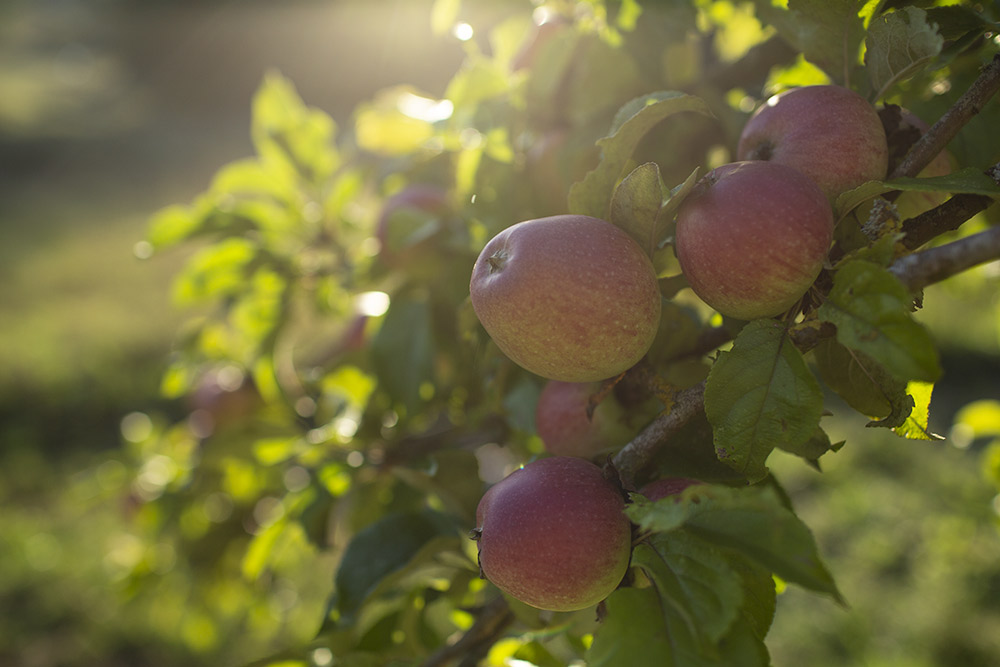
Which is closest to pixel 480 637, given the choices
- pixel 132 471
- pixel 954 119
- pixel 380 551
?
pixel 380 551

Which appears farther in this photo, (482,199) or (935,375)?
(482,199)

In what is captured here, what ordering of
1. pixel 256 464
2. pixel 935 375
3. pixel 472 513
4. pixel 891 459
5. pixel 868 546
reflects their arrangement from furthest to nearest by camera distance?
pixel 891 459
pixel 868 546
pixel 256 464
pixel 472 513
pixel 935 375

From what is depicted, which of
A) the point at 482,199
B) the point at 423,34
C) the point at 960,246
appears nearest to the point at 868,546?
the point at 482,199

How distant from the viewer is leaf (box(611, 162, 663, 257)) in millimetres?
554

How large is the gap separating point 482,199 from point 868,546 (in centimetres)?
250

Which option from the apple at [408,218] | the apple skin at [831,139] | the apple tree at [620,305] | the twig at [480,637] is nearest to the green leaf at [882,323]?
Answer: the apple tree at [620,305]

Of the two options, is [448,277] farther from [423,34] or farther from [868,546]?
[423,34]

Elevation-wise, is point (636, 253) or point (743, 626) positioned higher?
point (636, 253)

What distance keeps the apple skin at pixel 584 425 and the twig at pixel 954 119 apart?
0.31 m

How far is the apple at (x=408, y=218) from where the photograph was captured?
3.16ft

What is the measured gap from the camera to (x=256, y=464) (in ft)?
3.95

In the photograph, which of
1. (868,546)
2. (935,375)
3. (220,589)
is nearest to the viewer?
(935,375)

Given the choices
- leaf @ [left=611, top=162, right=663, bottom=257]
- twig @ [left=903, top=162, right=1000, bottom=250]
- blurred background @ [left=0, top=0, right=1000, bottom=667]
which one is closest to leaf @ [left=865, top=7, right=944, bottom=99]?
twig @ [left=903, top=162, right=1000, bottom=250]

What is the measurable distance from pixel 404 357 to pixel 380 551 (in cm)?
30
